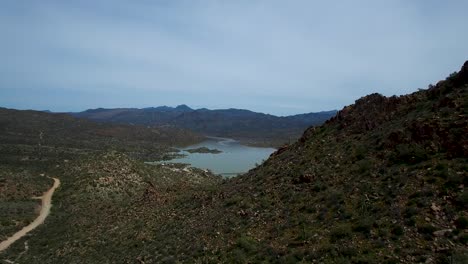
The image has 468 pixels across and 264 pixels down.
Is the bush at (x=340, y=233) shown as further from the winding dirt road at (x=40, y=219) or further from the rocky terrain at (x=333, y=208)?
the winding dirt road at (x=40, y=219)

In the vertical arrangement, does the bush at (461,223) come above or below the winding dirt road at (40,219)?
above

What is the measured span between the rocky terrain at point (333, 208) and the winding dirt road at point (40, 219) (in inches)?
32.4

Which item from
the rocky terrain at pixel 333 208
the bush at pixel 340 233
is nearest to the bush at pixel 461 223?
the rocky terrain at pixel 333 208

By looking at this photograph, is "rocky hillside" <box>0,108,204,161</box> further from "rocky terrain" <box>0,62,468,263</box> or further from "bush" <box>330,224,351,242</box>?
"bush" <box>330,224,351,242</box>

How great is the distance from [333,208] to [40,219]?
25290mm

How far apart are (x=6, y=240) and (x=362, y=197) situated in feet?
74.2

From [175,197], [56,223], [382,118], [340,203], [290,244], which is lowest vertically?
[56,223]

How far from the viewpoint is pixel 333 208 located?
13641 millimetres

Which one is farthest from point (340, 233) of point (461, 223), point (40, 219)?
point (40, 219)

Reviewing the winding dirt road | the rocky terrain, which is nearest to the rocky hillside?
the winding dirt road

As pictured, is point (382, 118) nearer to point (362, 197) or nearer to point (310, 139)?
point (310, 139)

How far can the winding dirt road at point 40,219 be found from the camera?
23.7 m

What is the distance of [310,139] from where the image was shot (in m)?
23.8

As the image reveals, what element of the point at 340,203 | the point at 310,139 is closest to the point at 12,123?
the point at 310,139
